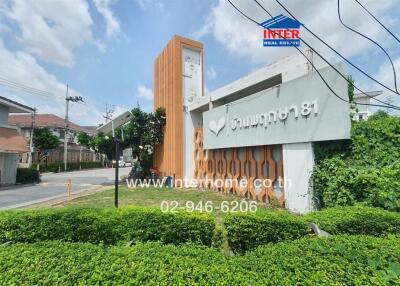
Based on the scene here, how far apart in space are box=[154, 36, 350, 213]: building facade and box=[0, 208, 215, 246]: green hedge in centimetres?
432

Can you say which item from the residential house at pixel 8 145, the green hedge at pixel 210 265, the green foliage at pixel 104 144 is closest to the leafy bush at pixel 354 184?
the green hedge at pixel 210 265

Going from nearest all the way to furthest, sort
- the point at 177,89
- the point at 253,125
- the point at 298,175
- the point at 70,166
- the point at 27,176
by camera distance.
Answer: the point at 298,175 < the point at 253,125 < the point at 177,89 < the point at 27,176 < the point at 70,166

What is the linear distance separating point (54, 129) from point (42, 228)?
122 ft

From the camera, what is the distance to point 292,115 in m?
7.07

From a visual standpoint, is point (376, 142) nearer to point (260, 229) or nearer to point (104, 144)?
point (260, 229)

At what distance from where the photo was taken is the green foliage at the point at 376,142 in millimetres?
5301

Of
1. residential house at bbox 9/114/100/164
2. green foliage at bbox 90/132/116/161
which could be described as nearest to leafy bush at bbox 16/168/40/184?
green foliage at bbox 90/132/116/161

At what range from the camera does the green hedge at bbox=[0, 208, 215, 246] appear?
11.6ft

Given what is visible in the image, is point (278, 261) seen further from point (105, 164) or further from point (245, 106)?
point (105, 164)

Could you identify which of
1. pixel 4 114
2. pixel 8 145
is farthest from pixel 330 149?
pixel 4 114

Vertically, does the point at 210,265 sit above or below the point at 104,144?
below

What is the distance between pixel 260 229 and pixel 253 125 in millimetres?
5647

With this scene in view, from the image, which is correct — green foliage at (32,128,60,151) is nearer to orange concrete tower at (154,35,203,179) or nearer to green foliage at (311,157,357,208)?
orange concrete tower at (154,35,203,179)

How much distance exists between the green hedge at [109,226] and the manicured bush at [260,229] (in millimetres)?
318
